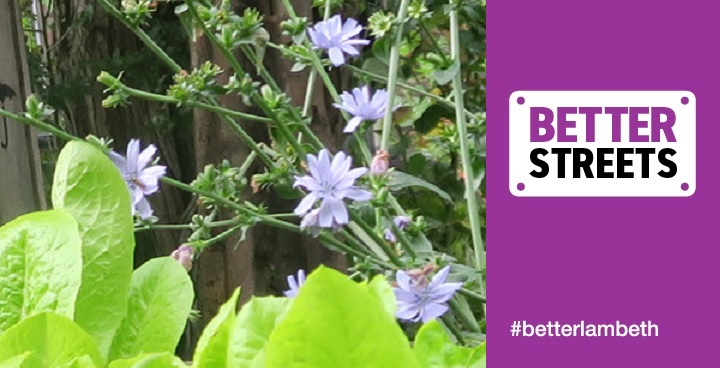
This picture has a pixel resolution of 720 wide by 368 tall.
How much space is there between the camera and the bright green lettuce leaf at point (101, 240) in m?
0.48

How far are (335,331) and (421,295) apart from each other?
1.19 ft

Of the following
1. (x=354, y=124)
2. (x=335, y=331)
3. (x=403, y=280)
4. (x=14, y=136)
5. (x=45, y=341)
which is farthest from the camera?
(x=14, y=136)

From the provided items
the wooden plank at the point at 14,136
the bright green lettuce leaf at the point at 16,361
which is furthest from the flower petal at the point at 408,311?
the wooden plank at the point at 14,136

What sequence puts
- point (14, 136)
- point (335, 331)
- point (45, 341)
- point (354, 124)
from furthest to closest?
point (14, 136)
point (354, 124)
point (45, 341)
point (335, 331)

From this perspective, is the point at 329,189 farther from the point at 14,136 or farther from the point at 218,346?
the point at 14,136

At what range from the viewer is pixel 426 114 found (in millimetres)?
1232

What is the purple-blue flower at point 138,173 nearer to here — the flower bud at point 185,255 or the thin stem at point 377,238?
the flower bud at point 185,255

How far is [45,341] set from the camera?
1.33 ft

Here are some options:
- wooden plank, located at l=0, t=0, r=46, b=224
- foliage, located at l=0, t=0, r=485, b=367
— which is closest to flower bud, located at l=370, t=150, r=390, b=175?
foliage, located at l=0, t=0, r=485, b=367

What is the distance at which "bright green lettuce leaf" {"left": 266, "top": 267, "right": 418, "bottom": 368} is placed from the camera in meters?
0.30

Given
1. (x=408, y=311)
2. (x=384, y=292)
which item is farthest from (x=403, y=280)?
(x=384, y=292)

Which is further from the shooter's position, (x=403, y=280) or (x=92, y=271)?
(x=403, y=280)

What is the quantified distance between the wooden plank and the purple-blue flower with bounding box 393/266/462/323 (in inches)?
33.0

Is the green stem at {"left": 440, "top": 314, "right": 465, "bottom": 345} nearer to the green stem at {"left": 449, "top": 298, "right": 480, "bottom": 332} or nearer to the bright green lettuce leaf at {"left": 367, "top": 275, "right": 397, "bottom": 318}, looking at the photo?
the green stem at {"left": 449, "top": 298, "right": 480, "bottom": 332}
